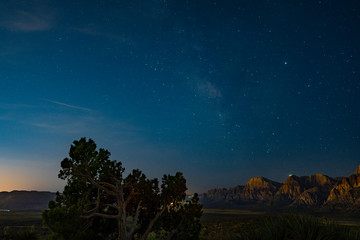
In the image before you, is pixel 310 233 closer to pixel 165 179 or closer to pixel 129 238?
pixel 129 238

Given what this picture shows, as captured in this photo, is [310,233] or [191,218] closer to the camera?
[310,233]

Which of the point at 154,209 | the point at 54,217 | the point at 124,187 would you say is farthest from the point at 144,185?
the point at 54,217

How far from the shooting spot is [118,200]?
14273 millimetres

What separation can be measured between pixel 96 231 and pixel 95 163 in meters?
4.19

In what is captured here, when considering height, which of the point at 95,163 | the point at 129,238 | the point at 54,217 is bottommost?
the point at 129,238

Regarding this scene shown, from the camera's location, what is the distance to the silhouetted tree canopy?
13734 millimetres

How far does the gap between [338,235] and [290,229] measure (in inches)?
33.1

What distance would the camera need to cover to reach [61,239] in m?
11.1

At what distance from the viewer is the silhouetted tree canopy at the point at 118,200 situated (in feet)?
45.1

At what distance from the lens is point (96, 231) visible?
1470 centimetres

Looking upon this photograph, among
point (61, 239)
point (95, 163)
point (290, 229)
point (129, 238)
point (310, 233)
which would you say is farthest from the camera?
point (95, 163)

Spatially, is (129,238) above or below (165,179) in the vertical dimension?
below

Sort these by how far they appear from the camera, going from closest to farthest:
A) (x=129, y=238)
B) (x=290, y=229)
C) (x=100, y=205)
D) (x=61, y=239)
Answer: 1. (x=290, y=229)
2. (x=61, y=239)
3. (x=129, y=238)
4. (x=100, y=205)

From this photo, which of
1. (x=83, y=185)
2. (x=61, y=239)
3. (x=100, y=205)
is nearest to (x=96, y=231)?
(x=100, y=205)
